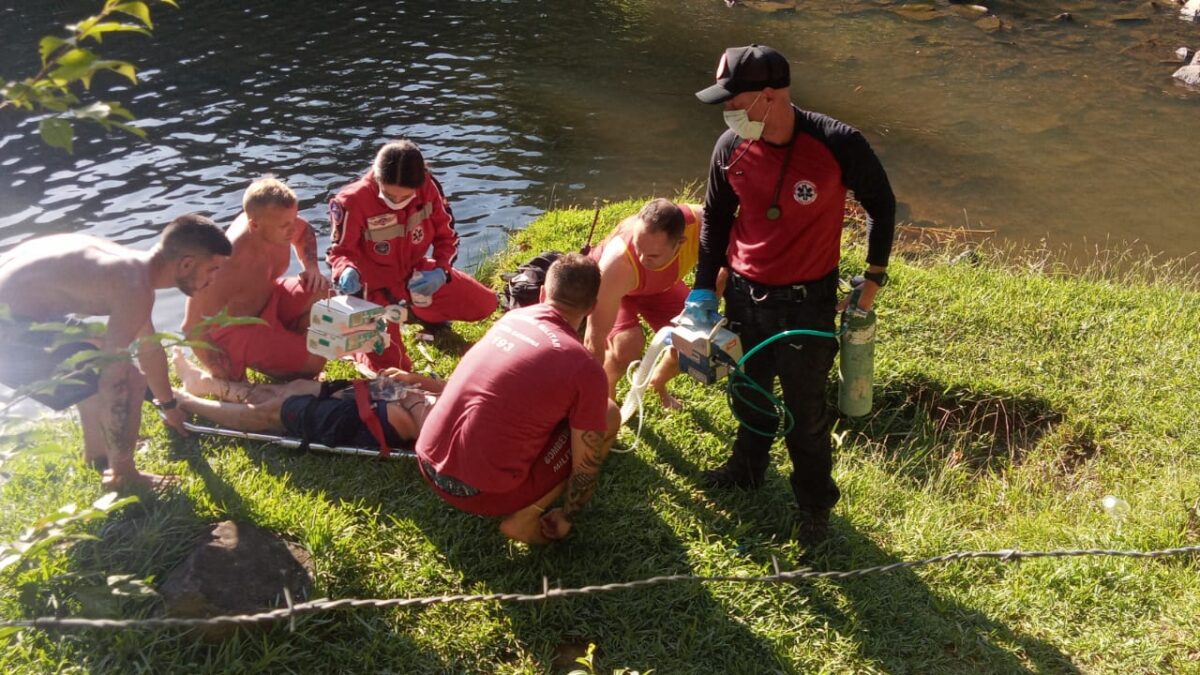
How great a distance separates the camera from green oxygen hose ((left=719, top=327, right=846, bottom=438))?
3.80 m

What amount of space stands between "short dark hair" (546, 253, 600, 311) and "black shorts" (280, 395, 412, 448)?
1.35 metres

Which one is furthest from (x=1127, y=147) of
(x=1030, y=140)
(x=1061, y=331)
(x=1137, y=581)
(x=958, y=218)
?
(x=1137, y=581)

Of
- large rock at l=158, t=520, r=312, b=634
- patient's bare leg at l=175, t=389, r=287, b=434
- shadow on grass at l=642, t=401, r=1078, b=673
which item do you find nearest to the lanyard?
shadow on grass at l=642, t=401, r=1078, b=673

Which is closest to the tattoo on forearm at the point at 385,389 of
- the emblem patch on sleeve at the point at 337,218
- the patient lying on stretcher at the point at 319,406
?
the patient lying on stretcher at the point at 319,406

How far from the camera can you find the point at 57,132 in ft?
5.44

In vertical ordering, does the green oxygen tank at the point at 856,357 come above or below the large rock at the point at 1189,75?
above

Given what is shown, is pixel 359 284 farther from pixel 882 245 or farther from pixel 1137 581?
pixel 1137 581

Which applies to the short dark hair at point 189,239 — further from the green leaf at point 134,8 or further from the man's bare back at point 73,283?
the green leaf at point 134,8

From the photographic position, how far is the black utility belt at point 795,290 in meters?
3.80

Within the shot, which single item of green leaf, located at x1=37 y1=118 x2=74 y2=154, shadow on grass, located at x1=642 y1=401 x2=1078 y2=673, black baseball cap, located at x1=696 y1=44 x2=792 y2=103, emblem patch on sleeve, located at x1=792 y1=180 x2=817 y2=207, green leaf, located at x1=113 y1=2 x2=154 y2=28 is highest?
green leaf, located at x1=113 y1=2 x2=154 y2=28

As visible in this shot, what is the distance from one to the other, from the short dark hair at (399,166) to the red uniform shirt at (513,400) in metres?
1.69

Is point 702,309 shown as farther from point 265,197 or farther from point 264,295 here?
point 264,295

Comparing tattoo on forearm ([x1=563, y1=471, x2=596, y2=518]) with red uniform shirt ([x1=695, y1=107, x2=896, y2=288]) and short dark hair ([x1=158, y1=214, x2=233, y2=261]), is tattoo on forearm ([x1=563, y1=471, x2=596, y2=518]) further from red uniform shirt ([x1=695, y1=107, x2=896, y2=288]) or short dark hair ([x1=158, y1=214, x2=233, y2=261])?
short dark hair ([x1=158, y1=214, x2=233, y2=261])

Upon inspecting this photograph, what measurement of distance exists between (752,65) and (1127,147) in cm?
1230
